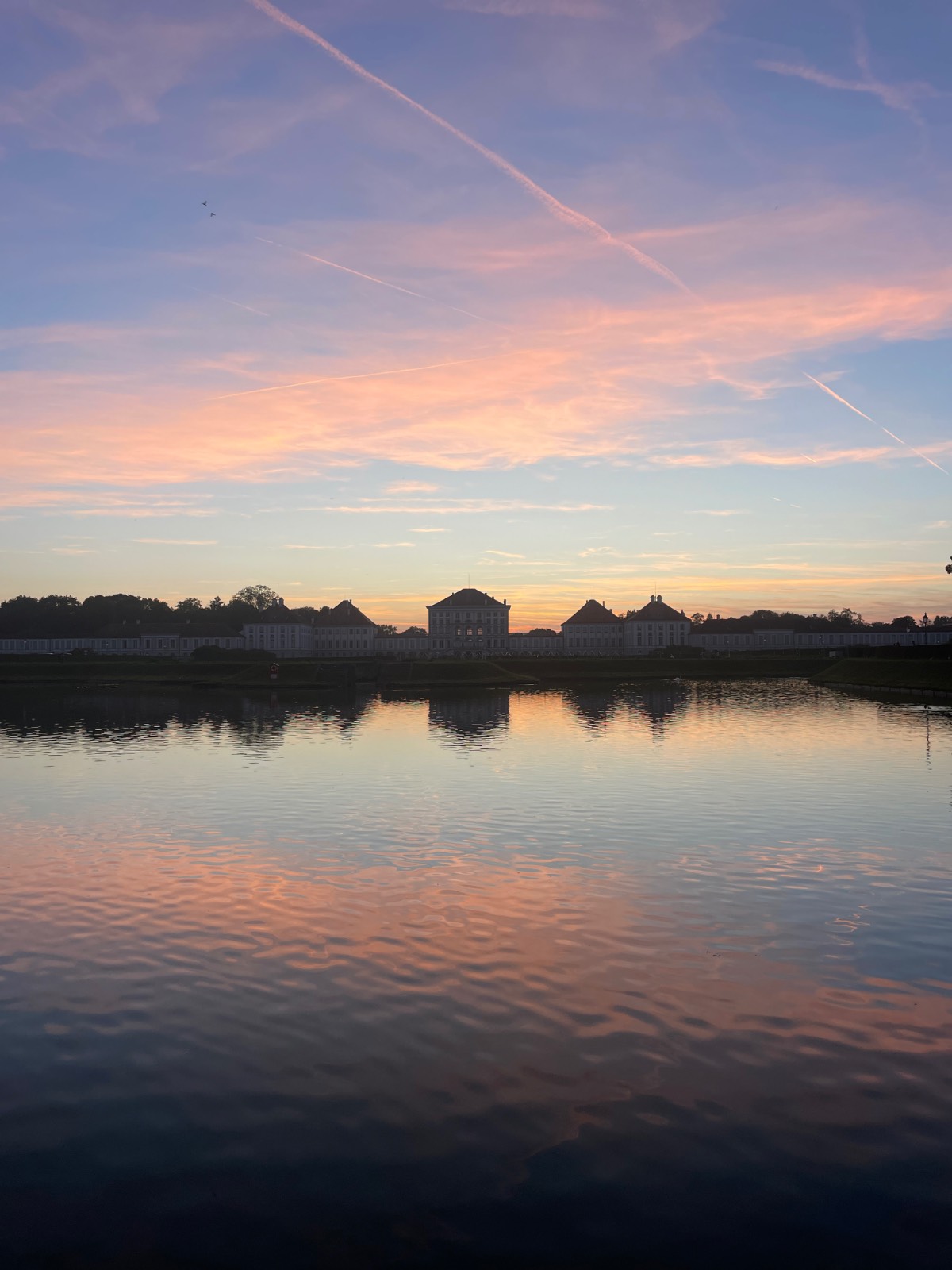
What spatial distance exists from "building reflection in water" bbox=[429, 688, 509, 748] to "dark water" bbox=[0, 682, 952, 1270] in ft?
66.3

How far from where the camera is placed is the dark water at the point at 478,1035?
7.16 m

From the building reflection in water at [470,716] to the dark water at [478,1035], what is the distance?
20.2m

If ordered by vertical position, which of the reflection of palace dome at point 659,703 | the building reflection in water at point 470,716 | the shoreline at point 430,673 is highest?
the shoreline at point 430,673

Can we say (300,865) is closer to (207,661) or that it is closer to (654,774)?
(654,774)

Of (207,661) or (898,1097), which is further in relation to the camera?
(207,661)

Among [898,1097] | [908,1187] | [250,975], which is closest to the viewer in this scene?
[908,1187]

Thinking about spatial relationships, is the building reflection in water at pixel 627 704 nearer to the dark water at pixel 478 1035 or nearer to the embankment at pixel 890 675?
the embankment at pixel 890 675

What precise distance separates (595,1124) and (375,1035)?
2.78m

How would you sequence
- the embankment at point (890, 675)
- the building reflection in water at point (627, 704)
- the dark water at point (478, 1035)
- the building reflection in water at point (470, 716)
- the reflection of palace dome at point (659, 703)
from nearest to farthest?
the dark water at point (478, 1035), the building reflection in water at point (470, 716), the building reflection in water at point (627, 704), the reflection of palace dome at point (659, 703), the embankment at point (890, 675)

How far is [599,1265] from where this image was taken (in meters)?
6.68

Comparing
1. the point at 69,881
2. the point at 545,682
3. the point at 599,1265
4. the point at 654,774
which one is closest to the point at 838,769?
the point at 654,774

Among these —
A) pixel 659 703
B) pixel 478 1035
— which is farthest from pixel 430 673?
pixel 478 1035

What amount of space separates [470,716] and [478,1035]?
49.3m

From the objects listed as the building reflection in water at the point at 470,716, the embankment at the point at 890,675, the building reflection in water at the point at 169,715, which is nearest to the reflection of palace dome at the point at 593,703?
the building reflection in water at the point at 470,716
